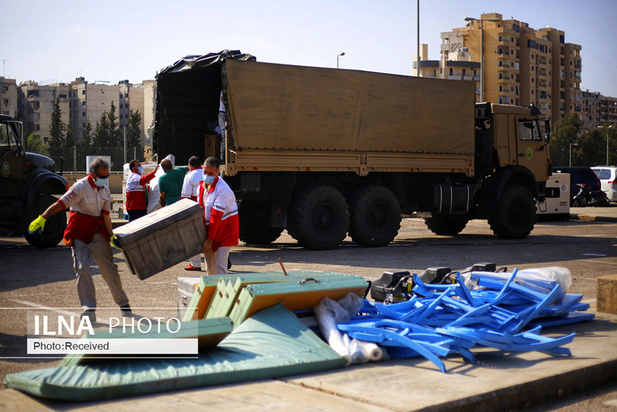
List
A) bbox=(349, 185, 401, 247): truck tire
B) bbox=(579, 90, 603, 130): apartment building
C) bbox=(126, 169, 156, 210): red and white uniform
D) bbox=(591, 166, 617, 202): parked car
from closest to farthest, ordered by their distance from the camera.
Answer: bbox=(126, 169, 156, 210): red and white uniform < bbox=(349, 185, 401, 247): truck tire < bbox=(591, 166, 617, 202): parked car < bbox=(579, 90, 603, 130): apartment building

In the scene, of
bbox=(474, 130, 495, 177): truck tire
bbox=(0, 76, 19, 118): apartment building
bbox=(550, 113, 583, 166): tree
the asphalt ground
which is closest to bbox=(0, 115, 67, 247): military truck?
the asphalt ground

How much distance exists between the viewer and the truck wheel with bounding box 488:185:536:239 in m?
19.0

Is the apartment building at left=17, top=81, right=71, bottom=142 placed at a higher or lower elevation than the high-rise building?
lower

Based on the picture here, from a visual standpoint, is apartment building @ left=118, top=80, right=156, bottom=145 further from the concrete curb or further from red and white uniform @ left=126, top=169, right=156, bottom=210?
red and white uniform @ left=126, top=169, right=156, bottom=210

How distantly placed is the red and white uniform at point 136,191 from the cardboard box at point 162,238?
19.3ft

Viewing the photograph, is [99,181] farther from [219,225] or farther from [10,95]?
[10,95]

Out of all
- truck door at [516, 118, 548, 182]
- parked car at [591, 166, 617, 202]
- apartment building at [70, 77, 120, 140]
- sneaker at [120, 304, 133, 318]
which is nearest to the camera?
sneaker at [120, 304, 133, 318]

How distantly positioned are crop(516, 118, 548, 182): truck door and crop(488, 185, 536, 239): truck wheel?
2.39ft

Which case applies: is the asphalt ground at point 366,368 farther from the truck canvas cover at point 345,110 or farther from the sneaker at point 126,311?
the truck canvas cover at point 345,110

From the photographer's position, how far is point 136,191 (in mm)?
14406

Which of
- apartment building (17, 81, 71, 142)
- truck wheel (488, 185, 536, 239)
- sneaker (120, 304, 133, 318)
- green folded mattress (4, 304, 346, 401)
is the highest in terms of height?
apartment building (17, 81, 71, 142)

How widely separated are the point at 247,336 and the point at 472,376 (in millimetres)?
1677

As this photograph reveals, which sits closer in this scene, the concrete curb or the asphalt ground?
the asphalt ground

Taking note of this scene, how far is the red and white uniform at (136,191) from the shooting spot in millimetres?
14320
